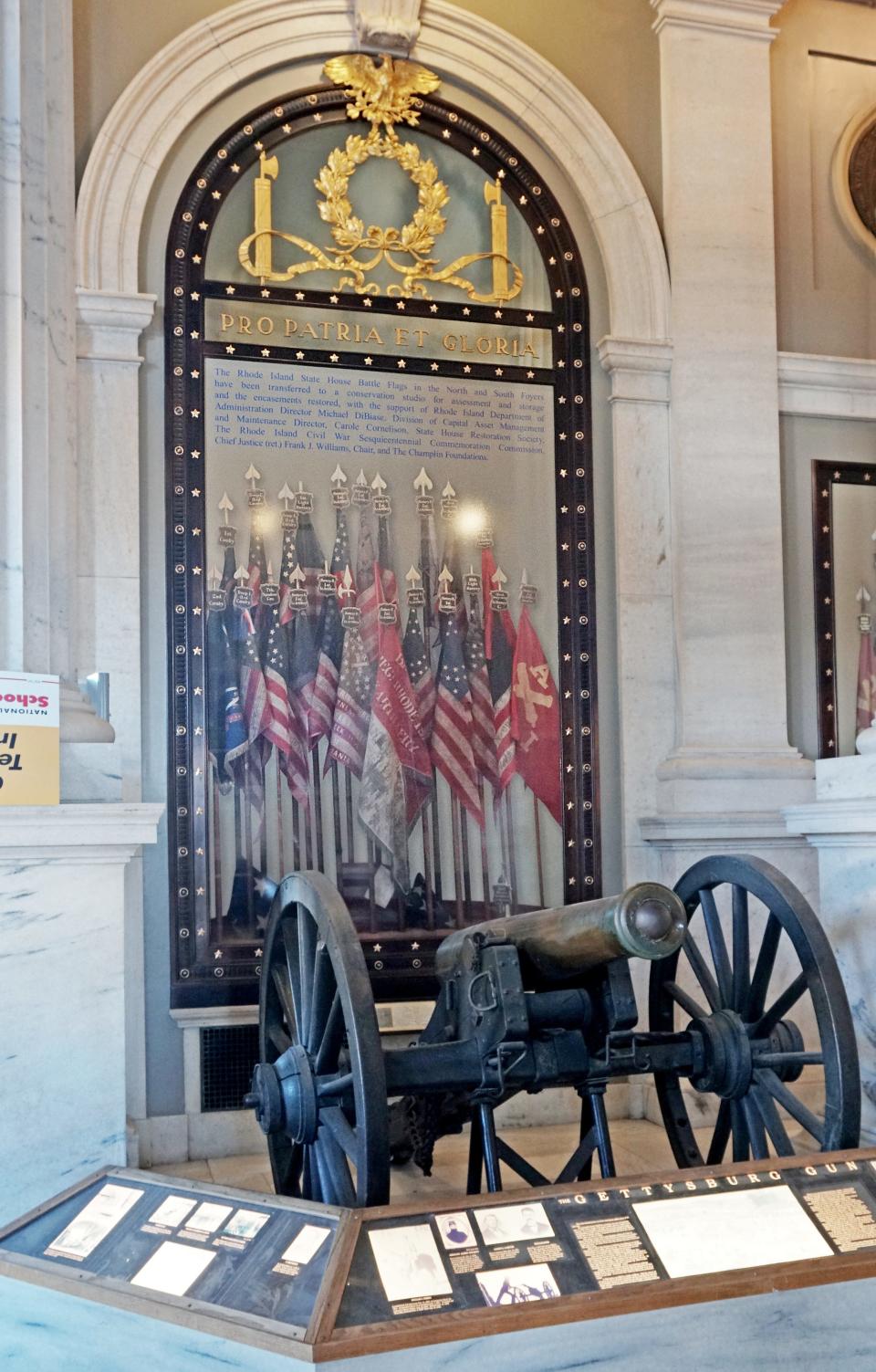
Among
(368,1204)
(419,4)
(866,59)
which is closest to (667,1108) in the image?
(368,1204)

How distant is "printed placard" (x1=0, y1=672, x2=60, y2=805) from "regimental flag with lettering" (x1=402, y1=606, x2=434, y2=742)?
264 cm

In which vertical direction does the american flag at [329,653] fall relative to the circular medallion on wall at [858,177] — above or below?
below

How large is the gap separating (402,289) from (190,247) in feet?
3.60

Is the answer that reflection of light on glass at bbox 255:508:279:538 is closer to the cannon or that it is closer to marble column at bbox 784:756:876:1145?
the cannon

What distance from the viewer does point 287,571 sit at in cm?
665

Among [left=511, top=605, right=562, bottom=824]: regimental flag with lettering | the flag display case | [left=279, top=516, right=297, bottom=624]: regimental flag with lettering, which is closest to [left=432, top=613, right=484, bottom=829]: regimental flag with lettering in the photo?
the flag display case

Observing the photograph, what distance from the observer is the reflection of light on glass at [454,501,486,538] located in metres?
6.93

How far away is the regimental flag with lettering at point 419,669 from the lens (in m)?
6.79

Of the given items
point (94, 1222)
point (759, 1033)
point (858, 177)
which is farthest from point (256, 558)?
point (858, 177)

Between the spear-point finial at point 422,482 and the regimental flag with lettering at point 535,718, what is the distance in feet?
2.59

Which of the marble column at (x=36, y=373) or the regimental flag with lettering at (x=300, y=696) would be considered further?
the regimental flag with lettering at (x=300, y=696)

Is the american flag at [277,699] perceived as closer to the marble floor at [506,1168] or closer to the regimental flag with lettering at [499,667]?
the regimental flag with lettering at [499,667]

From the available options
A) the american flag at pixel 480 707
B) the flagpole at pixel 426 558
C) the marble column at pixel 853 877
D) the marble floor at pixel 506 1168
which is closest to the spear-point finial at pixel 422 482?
the flagpole at pixel 426 558

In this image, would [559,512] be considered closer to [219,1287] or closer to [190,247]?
[190,247]
